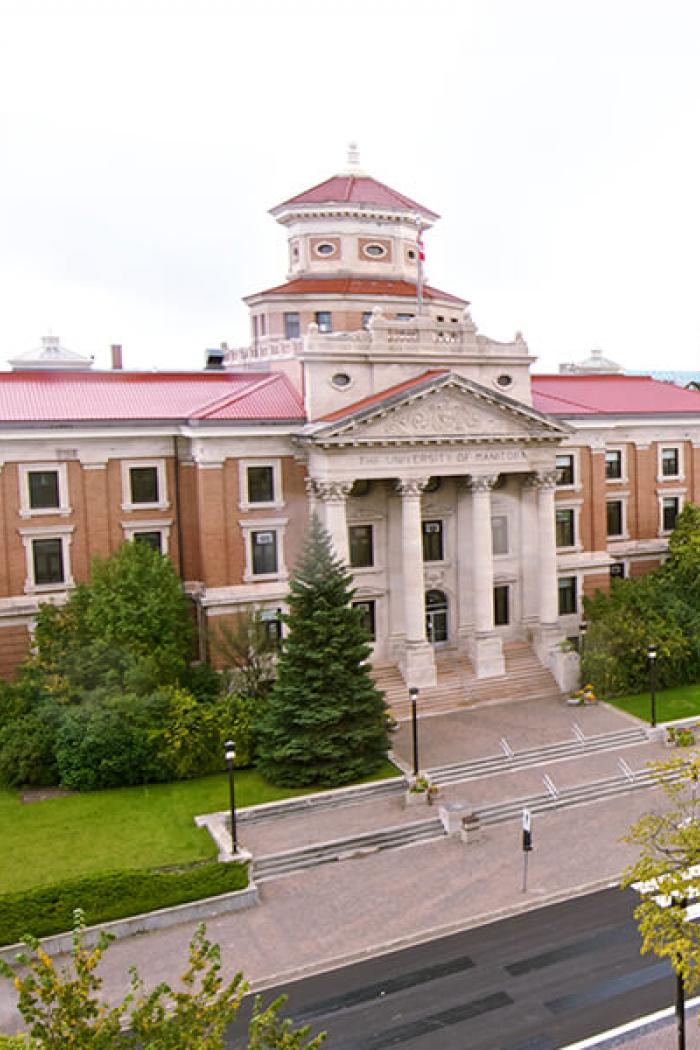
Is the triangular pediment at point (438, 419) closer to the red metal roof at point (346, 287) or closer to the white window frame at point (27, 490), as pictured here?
the white window frame at point (27, 490)

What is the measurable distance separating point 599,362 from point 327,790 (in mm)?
45167

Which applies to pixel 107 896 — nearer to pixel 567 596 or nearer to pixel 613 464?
pixel 567 596

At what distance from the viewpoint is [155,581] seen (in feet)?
119

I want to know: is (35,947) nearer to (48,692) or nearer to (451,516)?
(48,692)

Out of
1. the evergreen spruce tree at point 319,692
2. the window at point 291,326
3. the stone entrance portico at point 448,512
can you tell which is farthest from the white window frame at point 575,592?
the window at point 291,326

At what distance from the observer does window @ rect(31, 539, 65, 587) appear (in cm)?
3838

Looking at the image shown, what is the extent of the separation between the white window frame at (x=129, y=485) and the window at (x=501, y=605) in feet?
52.7

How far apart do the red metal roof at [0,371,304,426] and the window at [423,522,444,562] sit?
27.2 ft

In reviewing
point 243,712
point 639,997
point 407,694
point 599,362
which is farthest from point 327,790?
point 599,362

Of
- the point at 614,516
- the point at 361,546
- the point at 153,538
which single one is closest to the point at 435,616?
the point at 361,546

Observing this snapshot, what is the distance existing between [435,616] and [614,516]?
12.6 metres

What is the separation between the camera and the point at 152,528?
132 ft

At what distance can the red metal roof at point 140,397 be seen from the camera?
38688 millimetres

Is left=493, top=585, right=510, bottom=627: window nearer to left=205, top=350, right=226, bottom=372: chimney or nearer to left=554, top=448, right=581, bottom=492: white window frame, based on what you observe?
left=554, top=448, right=581, bottom=492: white window frame
